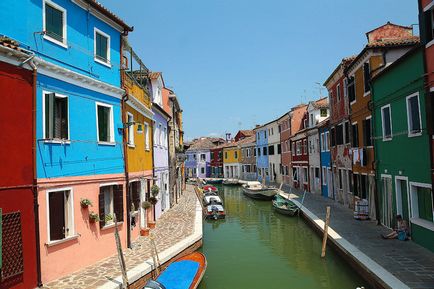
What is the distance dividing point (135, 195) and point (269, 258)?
7.03 meters

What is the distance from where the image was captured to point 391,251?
13414 mm

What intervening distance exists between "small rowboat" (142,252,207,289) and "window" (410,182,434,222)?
28.6 feet

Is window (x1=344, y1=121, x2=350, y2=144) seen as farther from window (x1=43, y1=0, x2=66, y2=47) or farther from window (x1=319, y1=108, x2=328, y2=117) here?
window (x1=43, y1=0, x2=66, y2=47)

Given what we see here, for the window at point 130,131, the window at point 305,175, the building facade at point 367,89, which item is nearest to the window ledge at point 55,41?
the window at point 130,131

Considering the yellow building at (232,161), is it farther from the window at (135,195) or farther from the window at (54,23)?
the window at (54,23)

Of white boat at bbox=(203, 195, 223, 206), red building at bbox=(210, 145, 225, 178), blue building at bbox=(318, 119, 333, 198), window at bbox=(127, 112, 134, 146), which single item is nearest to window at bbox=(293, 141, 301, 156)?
blue building at bbox=(318, 119, 333, 198)

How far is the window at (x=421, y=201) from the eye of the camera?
13.4 meters

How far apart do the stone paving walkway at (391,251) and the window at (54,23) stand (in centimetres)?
1280

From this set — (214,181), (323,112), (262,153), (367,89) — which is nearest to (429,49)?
(367,89)

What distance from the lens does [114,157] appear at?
14.1 m

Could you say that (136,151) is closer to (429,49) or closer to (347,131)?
(429,49)

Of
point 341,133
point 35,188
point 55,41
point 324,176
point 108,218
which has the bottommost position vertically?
point 108,218

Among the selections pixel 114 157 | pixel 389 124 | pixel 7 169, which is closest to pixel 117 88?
pixel 114 157

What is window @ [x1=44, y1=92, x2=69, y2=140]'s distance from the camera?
10750 millimetres
